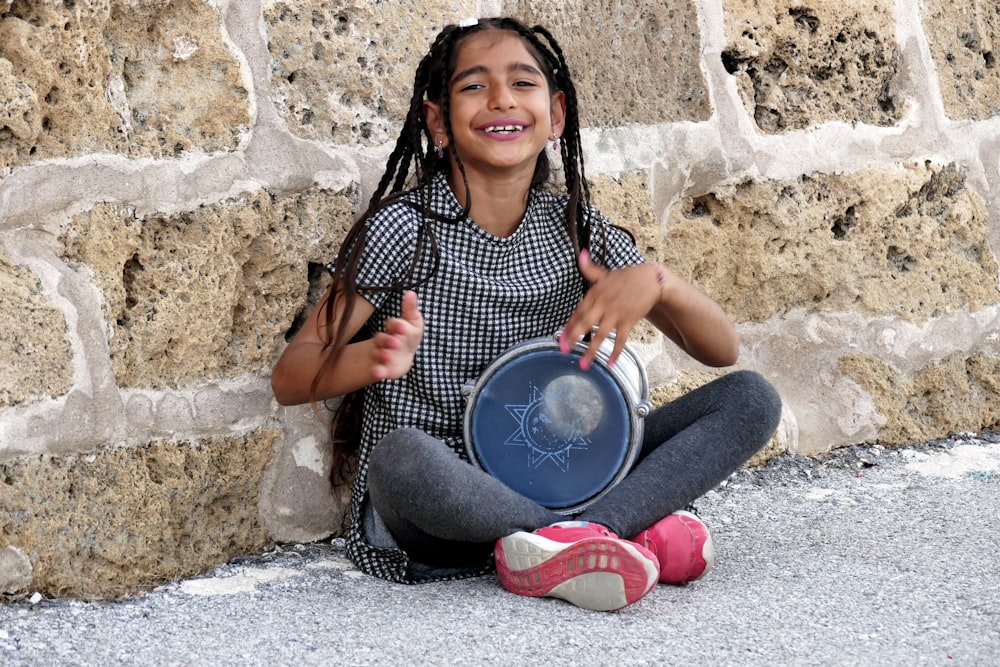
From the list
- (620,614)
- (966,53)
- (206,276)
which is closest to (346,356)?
(206,276)

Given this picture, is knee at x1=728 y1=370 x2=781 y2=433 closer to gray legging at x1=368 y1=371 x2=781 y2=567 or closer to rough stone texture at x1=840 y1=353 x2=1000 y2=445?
gray legging at x1=368 y1=371 x2=781 y2=567

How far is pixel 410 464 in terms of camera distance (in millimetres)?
1856

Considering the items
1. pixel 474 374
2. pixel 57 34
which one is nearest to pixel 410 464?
pixel 474 374

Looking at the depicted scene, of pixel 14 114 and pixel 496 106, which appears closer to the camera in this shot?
pixel 14 114

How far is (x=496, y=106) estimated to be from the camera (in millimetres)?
2092

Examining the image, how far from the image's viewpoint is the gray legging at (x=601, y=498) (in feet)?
6.06

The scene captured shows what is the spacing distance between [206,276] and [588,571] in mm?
838

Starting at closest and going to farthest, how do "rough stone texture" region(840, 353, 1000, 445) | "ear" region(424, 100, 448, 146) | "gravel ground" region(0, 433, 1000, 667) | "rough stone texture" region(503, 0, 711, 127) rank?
"gravel ground" region(0, 433, 1000, 667), "ear" region(424, 100, 448, 146), "rough stone texture" region(503, 0, 711, 127), "rough stone texture" region(840, 353, 1000, 445)

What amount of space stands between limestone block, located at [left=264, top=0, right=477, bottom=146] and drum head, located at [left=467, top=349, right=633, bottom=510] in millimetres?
550

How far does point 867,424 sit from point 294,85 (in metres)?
1.61

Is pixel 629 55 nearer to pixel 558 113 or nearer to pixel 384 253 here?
pixel 558 113

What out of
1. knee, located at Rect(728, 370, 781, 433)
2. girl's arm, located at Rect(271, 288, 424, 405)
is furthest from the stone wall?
knee, located at Rect(728, 370, 781, 433)

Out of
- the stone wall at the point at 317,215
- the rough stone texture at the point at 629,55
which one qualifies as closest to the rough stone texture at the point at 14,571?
the stone wall at the point at 317,215

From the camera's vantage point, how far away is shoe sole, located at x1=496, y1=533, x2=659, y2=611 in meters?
1.72
